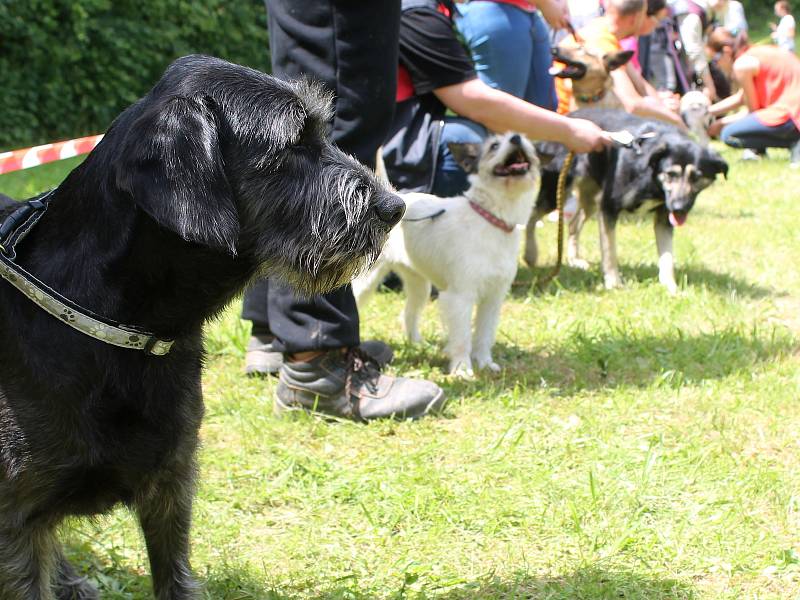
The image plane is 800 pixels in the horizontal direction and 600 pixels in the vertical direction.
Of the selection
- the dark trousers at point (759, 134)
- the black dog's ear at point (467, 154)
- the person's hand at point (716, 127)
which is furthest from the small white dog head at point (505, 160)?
the person's hand at point (716, 127)

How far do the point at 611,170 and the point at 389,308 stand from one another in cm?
226

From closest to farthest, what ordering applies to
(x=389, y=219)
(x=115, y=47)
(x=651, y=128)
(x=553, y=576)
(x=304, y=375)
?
(x=389, y=219) < (x=553, y=576) < (x=304, y=375) < (x=651, y=128) < (x=115, y=47)

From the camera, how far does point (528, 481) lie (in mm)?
3625

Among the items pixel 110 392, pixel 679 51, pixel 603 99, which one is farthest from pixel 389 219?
pixel 679 51

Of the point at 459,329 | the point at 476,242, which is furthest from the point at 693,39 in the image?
the point at 459,329

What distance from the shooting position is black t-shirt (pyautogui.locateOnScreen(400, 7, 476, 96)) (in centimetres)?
494

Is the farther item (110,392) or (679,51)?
(679,51)

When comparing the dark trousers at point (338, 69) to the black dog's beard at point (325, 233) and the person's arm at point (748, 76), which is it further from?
the person's arm at point (748, 76)

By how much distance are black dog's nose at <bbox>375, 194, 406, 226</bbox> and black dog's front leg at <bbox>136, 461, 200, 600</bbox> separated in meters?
0.89

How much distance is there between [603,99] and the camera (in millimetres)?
8406

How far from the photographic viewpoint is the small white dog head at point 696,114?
11891 mm

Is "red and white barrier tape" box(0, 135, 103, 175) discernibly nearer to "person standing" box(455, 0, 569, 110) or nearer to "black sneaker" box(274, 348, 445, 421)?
"black sneaker" box(274, 348, 445, 421)

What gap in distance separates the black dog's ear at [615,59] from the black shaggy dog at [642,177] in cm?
108

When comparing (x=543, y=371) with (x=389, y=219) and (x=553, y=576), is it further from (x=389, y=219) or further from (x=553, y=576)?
(x=389, y=219)
